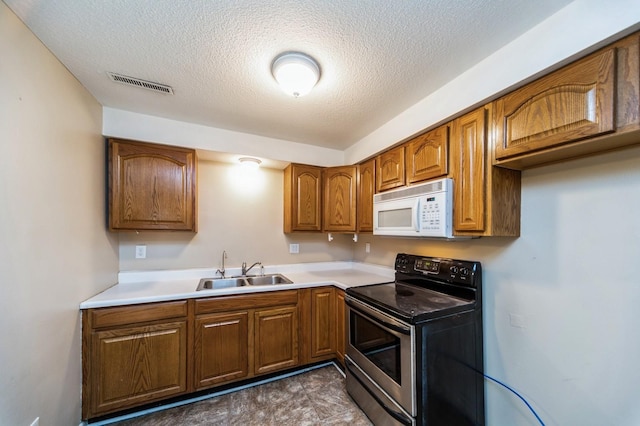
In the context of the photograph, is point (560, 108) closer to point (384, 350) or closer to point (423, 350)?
point (423, 350)

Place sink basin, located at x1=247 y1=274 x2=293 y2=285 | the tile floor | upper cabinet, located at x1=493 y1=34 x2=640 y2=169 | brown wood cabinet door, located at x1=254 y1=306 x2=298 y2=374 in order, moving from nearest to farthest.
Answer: upper cabinet, located at x1=493 y1=34 x2=640 y2=169 → the tile floor → brown wood cabinet door, located at x1=254 y1=306 x2=298 y2=374 → sink basin, located at x1=247 y1=274 x2=293 y2=285

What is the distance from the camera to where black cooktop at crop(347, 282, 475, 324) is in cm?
143

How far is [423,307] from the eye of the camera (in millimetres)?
1513

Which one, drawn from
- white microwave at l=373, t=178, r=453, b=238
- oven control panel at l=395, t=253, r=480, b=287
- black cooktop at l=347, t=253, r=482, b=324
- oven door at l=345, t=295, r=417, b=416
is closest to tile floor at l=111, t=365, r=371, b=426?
oven door at l=345, t=295, r=417, b=416

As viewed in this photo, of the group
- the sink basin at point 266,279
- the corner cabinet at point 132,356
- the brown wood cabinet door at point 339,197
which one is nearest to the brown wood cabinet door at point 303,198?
the brown wood cabinet door at point 339,197

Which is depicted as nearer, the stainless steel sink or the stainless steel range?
the stainless steel range

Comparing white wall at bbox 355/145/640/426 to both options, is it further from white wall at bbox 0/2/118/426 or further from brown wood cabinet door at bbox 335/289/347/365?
white wall at bbox 0/2/118/426

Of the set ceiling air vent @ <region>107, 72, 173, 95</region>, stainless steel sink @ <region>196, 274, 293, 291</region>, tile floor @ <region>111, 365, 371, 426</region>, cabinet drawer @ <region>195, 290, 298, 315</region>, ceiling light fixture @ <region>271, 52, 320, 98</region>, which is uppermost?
ceiling air vent @ <region>107, 72, 173, 95</region>

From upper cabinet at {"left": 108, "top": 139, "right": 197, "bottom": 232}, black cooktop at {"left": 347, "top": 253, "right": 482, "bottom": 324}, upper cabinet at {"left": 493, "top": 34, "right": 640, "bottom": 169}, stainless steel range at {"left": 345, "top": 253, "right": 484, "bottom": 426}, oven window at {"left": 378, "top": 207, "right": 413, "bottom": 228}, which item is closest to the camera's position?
upper cabinet at {"left": 493, "top": 34, "right": 640, "bottom": 169}

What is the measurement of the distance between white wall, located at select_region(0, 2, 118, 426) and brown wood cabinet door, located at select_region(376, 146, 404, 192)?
2.35 metres

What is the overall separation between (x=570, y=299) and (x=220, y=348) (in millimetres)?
2386

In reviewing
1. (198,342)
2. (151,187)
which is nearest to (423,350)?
(198,342)

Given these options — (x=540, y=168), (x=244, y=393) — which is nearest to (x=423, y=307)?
(x=540, y=168)

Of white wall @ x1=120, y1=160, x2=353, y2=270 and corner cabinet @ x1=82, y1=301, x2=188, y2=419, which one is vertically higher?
white wall @ x1=120, y1=160, x2=353, y2=270
